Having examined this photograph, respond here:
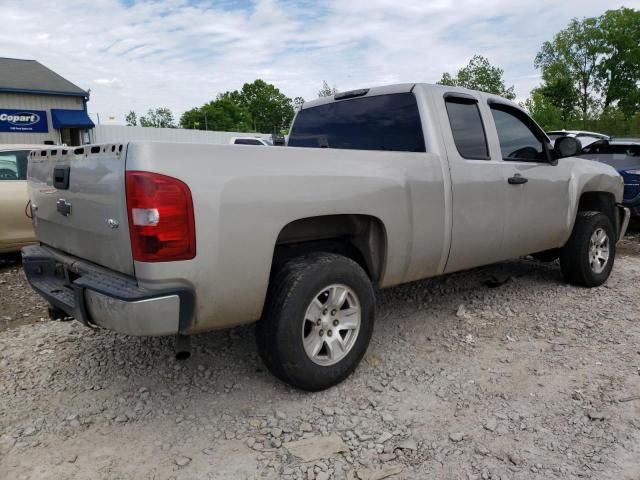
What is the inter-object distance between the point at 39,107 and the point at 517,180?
88.3 feet

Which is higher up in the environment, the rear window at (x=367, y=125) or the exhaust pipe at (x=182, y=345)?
the rear window at (x=367, y=125)

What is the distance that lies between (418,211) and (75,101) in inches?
1090

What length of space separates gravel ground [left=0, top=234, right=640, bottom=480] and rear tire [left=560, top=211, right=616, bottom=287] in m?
0.68

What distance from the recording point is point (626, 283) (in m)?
5.49

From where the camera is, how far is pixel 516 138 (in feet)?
14.9

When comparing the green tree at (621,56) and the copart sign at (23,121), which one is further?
the green tree at (621,56)

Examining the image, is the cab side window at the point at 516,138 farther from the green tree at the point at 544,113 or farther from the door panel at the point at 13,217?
the green tree at the point at 544,113

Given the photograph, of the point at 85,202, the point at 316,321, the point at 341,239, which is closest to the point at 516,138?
the point at 341,239

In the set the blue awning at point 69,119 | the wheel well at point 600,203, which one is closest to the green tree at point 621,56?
the blue awning at point 69,119

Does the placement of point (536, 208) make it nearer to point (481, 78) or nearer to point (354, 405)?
point (354, 405)

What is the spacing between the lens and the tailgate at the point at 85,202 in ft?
8.30

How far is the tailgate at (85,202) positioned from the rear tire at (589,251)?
4.26 m

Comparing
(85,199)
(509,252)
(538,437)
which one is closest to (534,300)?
(509,252)

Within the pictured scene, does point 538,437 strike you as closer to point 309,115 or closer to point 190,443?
point 190,443
